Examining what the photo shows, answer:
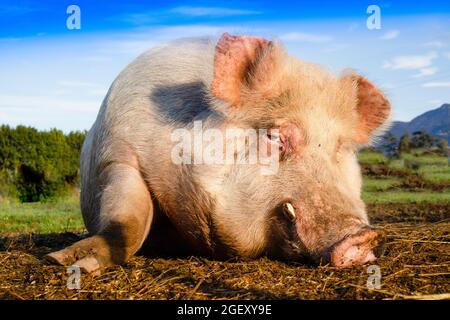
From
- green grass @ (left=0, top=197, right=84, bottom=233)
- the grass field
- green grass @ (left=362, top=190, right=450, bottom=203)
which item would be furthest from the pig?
green grass @ (left=362, top=190, right=450, bottom=203)

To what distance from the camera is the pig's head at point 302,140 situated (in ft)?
13.5

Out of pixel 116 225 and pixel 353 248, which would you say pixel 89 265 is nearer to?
pixel 116 225

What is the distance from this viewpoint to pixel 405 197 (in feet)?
48.3

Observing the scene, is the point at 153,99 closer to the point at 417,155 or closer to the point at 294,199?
the point at 294,199

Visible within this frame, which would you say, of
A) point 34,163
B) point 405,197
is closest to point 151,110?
point 405,197

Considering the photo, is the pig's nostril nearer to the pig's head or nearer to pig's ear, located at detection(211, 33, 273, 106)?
the pig's head

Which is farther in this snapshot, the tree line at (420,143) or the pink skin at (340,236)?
the tree line at (420,143)

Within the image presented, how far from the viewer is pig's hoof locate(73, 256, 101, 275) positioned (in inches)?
160

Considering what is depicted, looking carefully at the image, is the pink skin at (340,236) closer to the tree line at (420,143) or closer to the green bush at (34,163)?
the green bush at (34,163)

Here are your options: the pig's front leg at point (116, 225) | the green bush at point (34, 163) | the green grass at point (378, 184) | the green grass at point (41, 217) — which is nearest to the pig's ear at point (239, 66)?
the pig's front leg at point (116, 225)

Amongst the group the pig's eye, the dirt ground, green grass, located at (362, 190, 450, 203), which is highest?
the pig's eye

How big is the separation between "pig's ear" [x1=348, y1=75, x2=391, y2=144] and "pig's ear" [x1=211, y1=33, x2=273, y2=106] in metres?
0.91

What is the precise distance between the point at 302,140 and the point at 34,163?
48.3ft
